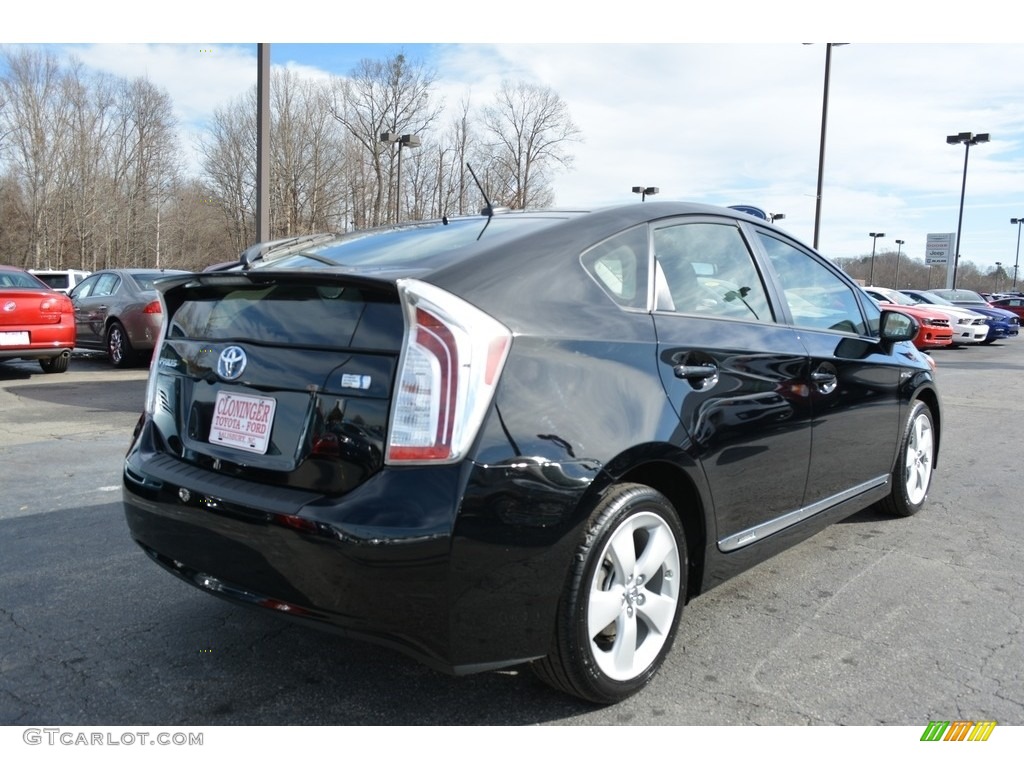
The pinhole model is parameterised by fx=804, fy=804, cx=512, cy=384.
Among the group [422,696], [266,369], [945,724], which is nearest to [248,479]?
[266,369]

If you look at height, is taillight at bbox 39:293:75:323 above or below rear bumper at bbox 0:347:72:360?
above

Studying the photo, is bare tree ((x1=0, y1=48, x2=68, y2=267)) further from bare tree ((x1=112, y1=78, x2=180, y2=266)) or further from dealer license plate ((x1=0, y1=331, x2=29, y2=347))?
dealer license plate ((x1=0, y1=331, x2=29, y2=347))

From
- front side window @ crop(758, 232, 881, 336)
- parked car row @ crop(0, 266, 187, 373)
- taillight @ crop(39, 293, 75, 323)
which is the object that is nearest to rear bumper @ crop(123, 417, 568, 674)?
front side window @ crop(758, 232, 881, 336)

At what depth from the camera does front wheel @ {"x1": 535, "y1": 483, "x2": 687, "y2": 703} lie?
2332 mm

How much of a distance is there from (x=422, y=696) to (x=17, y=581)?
207 cm

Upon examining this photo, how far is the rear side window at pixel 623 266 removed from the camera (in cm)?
268

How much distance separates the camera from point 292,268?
2590mm

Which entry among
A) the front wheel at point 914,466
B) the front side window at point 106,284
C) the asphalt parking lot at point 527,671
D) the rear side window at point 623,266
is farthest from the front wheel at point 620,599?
the front side window at point 106,284

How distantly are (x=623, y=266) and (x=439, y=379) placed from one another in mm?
956

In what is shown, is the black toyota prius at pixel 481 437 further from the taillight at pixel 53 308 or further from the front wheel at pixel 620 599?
the taillight at pixel 53 308

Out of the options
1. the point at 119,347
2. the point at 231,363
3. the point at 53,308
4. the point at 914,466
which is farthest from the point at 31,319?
the point at 914,466

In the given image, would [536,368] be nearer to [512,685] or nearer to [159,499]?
[512,685]

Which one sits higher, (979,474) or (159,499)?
(159,499)

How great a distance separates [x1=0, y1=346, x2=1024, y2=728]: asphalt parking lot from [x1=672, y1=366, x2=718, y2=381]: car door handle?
101 cm
